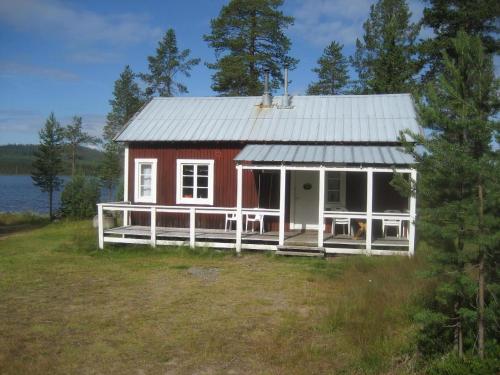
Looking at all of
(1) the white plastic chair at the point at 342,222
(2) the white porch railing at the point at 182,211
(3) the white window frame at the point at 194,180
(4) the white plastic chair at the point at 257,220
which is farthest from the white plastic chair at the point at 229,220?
(1) the white plastic chair at the point at 342,222

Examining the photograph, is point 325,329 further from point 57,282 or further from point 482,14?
point 482,14

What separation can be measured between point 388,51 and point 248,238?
1498 centimetres

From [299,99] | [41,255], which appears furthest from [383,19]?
[41,255]

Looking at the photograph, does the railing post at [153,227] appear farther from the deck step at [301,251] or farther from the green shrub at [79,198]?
the green shrub at [79,198]

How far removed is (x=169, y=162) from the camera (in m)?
15.5

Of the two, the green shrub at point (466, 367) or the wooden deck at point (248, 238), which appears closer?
the green shrub at point (466, 367)

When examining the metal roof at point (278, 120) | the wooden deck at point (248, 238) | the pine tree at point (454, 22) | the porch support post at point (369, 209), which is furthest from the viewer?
the pine tree at point (454, 22)

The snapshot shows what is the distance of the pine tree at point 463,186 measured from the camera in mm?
4883

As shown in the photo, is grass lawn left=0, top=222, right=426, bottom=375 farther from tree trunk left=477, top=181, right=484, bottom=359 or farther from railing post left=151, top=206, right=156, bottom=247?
railing post left=151, top=206, right=156, bottom=247

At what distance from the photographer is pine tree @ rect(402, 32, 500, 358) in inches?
192

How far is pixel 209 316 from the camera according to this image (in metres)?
7.51

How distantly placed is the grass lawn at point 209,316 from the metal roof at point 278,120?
4.23 metres

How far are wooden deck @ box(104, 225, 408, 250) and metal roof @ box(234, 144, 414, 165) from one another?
2.16 m

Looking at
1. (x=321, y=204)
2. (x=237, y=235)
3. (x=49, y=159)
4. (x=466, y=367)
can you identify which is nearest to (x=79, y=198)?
(x=49, y=159)
